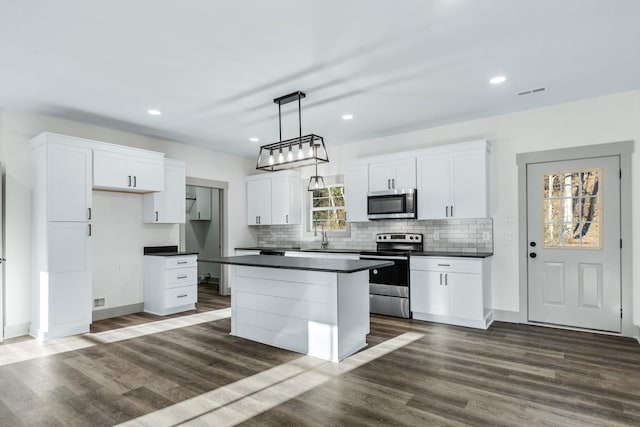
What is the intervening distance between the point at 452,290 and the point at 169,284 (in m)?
3.89

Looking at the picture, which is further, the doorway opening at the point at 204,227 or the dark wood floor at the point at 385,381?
the doorway opening at the point at 204,227

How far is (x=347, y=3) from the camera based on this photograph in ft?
7.93

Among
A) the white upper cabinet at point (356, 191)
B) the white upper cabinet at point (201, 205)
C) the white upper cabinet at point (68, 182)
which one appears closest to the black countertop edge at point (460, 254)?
the white upper cabinet at point (356, 191)

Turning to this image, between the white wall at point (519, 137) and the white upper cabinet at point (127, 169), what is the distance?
12.3ft

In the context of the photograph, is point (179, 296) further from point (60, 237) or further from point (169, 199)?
point (60, 237)

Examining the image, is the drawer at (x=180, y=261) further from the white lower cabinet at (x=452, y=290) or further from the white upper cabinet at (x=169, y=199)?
the white lower cabinet at (x=452, y=290)

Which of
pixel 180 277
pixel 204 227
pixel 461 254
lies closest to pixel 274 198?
pixel 180 277

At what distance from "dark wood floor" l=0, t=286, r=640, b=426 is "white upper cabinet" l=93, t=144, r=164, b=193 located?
2.05 m

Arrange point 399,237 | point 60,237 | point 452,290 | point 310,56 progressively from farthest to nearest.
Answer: point 399,237 → point 452,290 → point 60,237 → point 310,56

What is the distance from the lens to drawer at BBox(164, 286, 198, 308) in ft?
17.4

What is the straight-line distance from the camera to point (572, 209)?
4.44 meters

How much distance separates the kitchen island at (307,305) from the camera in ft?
11.3

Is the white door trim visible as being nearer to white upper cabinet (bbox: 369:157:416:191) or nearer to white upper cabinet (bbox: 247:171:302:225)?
white upper cabinet (bbox: 369:157:416:191)

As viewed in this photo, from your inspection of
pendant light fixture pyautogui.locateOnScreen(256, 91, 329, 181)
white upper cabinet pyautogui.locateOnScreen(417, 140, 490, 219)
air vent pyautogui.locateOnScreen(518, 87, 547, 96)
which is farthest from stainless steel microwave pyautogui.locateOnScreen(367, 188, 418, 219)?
pendant light fixture pyautogui.locateOnScreen(256, 91, 329, 181)
